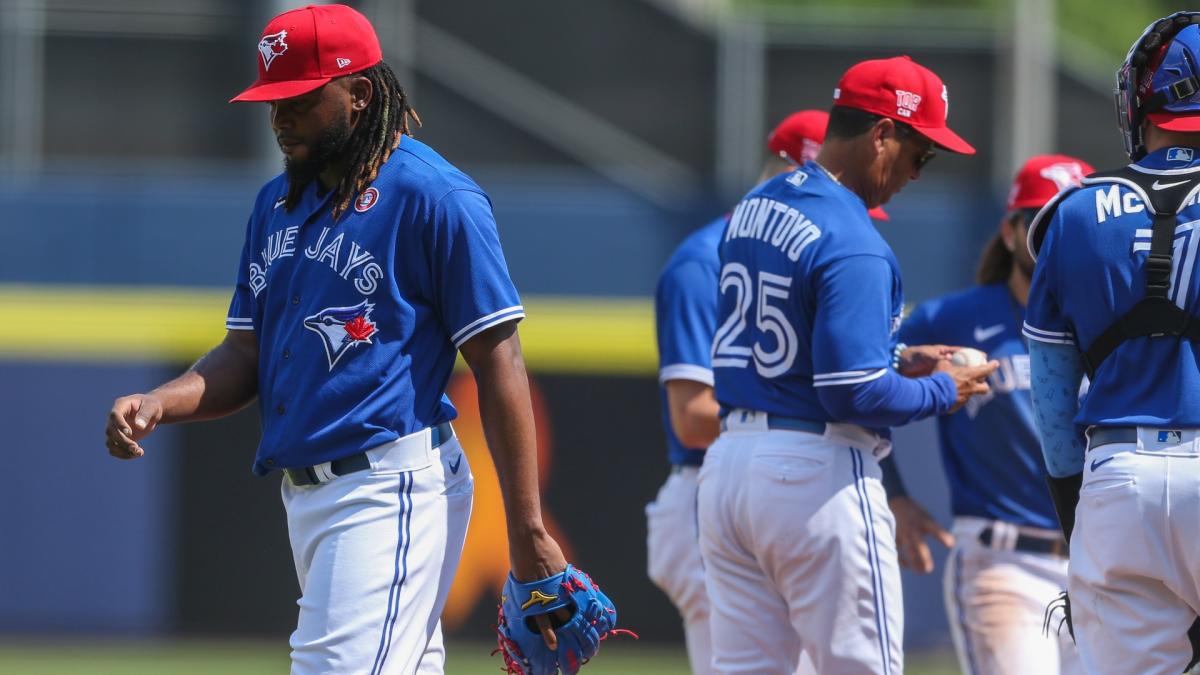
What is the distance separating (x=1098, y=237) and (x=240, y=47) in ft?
38.5

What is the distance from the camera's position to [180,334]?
10094mm

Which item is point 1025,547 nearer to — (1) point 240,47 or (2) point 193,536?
(2) point 193,536

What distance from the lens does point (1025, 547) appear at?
17.2 feet

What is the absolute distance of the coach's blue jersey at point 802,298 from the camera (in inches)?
171

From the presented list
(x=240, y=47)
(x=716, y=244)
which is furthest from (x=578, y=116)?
(x=716, y=244)

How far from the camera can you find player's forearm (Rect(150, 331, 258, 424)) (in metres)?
3.96

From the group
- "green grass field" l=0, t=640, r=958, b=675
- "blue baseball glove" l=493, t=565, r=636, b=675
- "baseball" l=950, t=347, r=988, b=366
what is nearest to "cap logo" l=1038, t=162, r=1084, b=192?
"baseball" l=950, t=347, r=988, b=366

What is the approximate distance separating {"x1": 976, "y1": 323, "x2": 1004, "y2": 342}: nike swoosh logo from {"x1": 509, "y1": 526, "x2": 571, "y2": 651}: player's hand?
7.37 feet

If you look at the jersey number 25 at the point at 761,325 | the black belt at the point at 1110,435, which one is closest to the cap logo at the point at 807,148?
the jersey number 25 at the point at 761,325

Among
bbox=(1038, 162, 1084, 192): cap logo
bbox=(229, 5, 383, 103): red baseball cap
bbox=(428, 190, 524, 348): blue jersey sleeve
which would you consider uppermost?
bbox=(229, 5, 383, 103): red baseball cap

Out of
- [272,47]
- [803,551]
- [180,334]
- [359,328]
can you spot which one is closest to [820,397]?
[803,551]

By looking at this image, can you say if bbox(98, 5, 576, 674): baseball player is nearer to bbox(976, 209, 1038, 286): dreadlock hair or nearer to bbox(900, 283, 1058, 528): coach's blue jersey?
bbox(900, 283, 1058, 528): coach's blue jersey

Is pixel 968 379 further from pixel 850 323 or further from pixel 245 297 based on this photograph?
pixel 245 297

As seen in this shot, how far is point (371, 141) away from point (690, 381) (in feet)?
6.17
